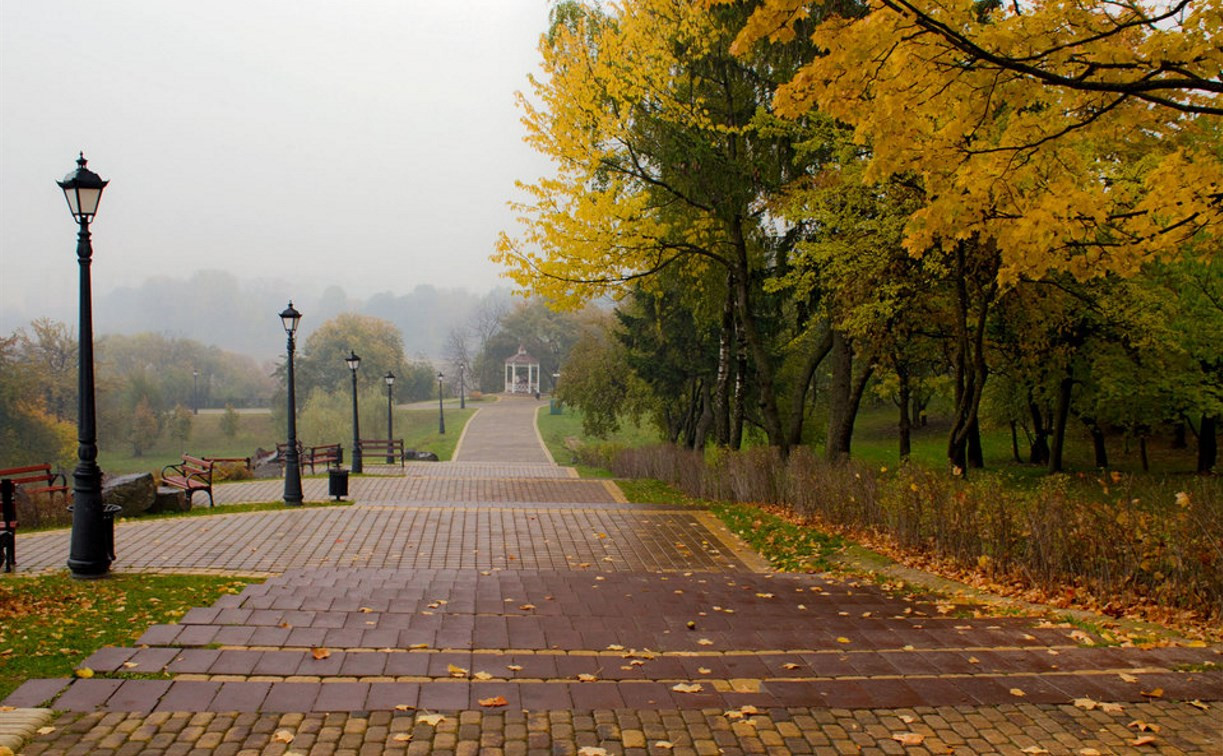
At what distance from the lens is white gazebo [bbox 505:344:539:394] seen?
8956cm

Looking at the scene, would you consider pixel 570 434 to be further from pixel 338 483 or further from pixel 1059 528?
pixel 1059 528

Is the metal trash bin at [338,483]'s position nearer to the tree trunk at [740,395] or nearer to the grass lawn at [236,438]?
the tree trunk at [740,395]

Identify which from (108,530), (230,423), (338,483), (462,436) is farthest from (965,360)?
(230,423)

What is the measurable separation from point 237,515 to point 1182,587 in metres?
10.4

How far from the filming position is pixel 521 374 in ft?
298

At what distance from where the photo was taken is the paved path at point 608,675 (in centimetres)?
353

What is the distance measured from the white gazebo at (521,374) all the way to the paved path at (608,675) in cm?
8272

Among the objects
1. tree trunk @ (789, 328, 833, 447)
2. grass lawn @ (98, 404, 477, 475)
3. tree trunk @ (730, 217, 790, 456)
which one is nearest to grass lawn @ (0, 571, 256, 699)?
tree trunk @ (730, 217, 790, 456)

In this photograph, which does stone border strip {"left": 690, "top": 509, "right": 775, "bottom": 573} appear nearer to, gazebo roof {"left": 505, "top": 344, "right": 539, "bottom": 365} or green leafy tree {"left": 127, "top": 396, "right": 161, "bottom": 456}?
green leafy tree {"left": 127, "top": 396, "right": 161, "bottom": 456}

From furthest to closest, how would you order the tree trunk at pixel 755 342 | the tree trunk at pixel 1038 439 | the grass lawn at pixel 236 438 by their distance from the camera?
1. the grass lawn at pixel 236 438
2. the tree trunk at pixel 1038 439
3. the tree trunk at pixel 755 342

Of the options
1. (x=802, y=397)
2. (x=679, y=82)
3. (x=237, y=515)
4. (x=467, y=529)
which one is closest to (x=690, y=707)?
(x=467, y=529)

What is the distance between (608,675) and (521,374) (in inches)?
3434

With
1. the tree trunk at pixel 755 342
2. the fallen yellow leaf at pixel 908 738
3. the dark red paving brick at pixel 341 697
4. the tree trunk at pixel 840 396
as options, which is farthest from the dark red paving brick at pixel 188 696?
the tree trunk at pixel 840 396

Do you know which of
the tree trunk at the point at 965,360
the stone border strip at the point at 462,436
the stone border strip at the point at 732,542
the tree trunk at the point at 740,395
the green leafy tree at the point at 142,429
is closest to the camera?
the stone border strip at the point at 732,542
